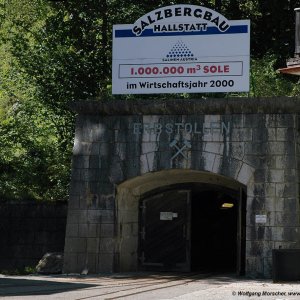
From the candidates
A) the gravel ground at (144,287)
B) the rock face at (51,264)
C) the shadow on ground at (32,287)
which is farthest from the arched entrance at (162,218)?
the shadow on ground at (32,287)

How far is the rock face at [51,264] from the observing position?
19406mm

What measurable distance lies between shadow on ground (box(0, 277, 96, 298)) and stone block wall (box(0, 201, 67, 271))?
389cm

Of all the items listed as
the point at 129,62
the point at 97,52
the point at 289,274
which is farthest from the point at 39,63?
the point at 289,274

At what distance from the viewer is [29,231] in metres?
21.7

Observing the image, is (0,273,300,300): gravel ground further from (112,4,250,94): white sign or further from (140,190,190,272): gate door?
(112,4,250,94): white sign

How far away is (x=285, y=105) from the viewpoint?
18.0 metres

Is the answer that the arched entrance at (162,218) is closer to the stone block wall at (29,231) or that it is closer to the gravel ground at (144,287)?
the gravel ground at (144,287)

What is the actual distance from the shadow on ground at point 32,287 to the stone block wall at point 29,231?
3.89 metres

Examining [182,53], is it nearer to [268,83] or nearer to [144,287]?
[268,83]

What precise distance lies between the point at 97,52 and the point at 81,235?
27.6ft

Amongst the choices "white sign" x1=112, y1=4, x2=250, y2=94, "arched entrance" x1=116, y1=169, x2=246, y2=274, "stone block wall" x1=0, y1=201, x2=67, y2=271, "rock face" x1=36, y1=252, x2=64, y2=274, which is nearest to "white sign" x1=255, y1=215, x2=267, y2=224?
"arched entrance" x1=116, y1=169, x2=246, y2=274

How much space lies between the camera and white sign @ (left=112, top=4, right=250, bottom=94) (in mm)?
18812

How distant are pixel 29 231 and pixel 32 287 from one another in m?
6.46

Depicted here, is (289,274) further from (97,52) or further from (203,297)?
(97,52)
